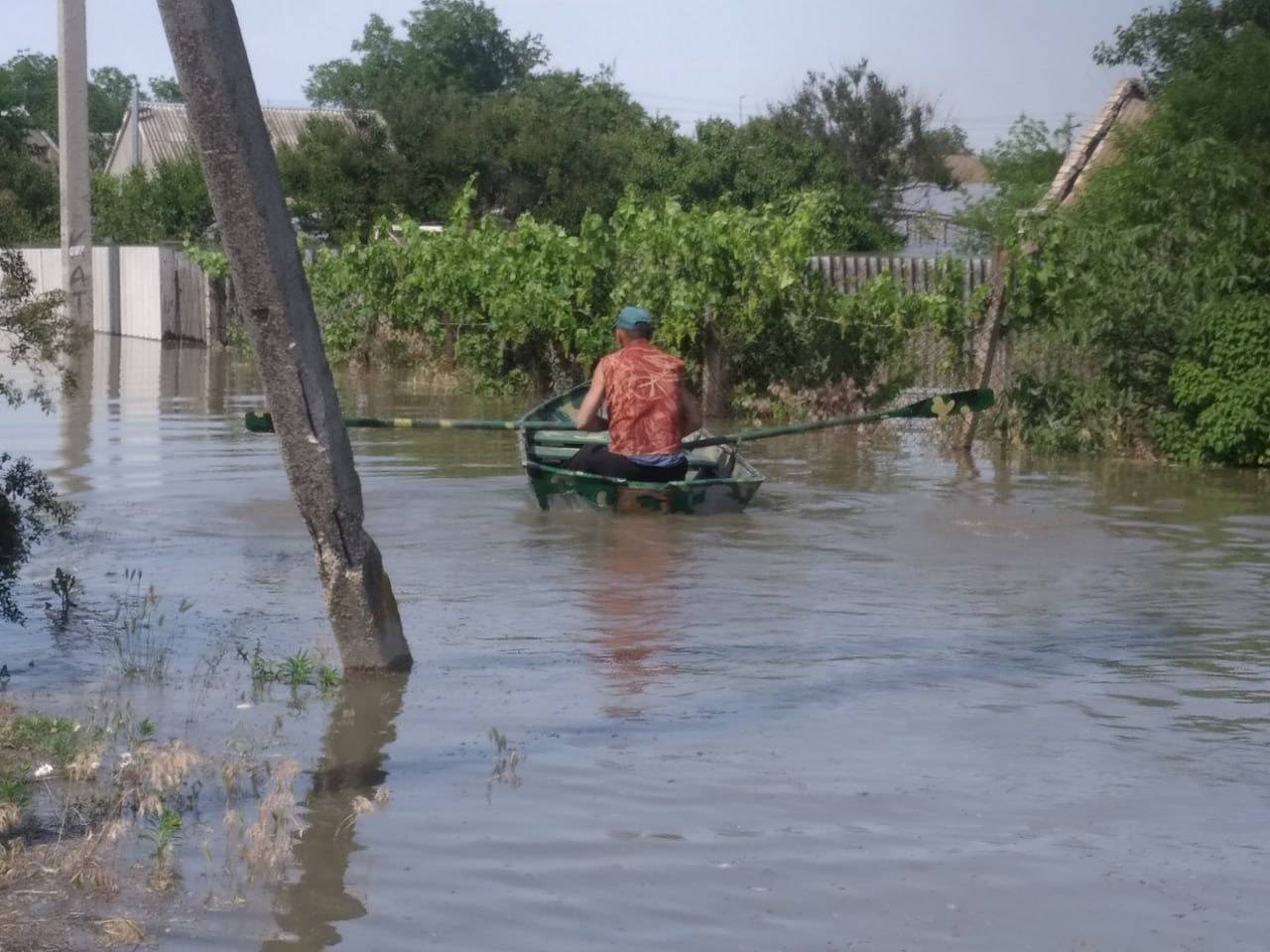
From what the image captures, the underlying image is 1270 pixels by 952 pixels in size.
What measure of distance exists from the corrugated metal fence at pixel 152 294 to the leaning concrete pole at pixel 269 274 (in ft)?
84.2

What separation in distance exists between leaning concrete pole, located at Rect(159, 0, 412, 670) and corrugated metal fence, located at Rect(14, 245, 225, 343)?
2567 centimetres

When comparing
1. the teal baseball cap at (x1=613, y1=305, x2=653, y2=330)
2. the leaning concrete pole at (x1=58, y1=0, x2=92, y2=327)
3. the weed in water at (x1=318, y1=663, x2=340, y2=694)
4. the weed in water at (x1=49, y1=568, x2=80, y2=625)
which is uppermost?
the leaning concrete pole at (x1=58, y1=0, x2=92, y2=327)

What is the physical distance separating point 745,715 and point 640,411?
18.6ft

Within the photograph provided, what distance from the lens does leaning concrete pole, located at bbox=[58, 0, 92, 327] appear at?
28.8 metres

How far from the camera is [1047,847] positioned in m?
6.07

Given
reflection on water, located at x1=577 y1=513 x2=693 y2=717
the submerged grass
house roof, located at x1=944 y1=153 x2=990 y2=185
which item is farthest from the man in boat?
house roof, located at x1=944 y1=153 x2=990 y2=185

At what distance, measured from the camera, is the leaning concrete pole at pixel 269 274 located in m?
7.04

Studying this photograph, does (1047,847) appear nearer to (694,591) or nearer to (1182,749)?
(1182,749)

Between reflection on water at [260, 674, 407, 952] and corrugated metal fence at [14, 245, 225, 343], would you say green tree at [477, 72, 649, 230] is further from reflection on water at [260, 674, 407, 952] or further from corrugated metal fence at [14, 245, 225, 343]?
reflection on water at [260, 674, 407, 952]

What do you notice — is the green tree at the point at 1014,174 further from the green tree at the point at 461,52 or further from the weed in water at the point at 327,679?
the green tree at the point at 461,52

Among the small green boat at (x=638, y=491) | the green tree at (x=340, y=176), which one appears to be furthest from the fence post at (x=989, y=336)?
the green tree at (x=340, y=176)

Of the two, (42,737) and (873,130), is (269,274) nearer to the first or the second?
(42,737)

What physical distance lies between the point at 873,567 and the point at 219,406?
12101 mm

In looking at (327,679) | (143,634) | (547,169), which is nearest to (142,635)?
(143,634)
